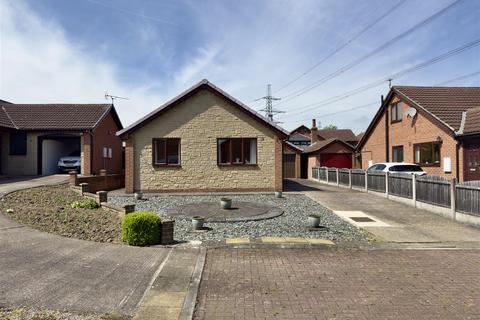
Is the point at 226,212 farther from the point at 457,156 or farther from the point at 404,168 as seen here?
the point at 457,156

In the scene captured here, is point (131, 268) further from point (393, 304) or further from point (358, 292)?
point (393, 304)

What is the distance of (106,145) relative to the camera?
25625mm

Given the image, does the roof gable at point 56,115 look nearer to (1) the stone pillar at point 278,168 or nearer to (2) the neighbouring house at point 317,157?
(1) the stone pillar at point 278,168

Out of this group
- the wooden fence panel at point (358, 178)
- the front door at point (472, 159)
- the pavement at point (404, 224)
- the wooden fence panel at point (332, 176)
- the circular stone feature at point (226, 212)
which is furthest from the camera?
the wooden fence panel at point (332, 176)

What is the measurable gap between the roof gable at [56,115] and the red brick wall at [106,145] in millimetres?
704

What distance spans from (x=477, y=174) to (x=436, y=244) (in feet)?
35.0

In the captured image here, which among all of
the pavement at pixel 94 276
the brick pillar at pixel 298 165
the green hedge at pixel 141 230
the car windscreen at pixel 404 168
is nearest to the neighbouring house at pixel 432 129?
the car windscreen at pixel 404 168

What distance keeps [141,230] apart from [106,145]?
66.6ft

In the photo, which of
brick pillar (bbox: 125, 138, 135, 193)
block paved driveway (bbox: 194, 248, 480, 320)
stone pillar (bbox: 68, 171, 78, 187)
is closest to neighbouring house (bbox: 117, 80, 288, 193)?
brick pillar (bbox: 125, 138, 135, 193)

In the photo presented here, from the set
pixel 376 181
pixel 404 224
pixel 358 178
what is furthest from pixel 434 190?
pixel 358 178

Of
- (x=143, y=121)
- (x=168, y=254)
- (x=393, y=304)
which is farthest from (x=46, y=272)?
(x=143, y=121)

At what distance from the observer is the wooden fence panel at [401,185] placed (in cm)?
1375

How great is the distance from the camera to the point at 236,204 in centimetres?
1332

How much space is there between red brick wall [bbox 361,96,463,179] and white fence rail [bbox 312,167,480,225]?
173 inches
